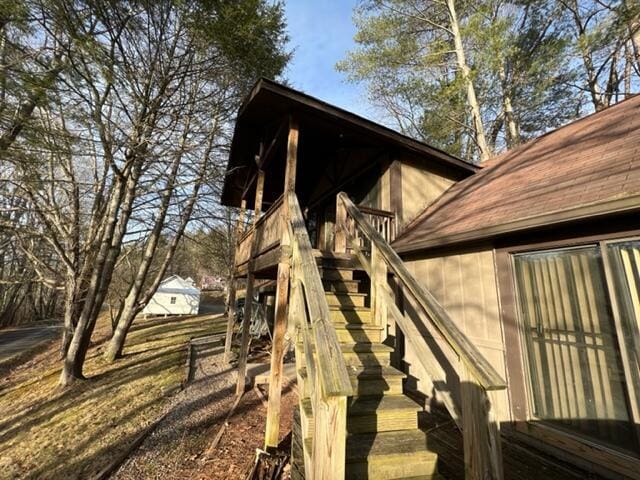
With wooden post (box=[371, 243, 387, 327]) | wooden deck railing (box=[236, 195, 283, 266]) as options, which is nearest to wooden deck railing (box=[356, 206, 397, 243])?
wooden deck railing (box=[236, 195, 283, 266])

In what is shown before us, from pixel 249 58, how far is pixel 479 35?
27.0 ft

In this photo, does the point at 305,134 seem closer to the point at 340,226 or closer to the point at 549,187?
the point at 340,226

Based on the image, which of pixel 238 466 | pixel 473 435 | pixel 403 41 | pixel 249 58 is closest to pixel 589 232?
pixel 473 435

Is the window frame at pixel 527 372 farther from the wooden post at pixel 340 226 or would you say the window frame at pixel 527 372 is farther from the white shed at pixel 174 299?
the white shed at pixel 174 299

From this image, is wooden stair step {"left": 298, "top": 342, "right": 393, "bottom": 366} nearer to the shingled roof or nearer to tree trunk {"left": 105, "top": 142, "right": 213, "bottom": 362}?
the shingled roof

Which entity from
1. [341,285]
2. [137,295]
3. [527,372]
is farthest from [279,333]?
[137,295]

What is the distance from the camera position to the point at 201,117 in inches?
331

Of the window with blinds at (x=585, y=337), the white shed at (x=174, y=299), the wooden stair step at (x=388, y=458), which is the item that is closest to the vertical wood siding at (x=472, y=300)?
the window with blinds at (x=585, y=337)

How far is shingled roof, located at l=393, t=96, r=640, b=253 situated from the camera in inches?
112

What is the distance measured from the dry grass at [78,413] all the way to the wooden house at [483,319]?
221 centimetres

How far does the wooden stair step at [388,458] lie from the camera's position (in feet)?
6.40

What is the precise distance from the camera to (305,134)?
645 cm

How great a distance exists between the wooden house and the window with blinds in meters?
0.01

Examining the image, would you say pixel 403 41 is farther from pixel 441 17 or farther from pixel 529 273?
pixel 529 273
